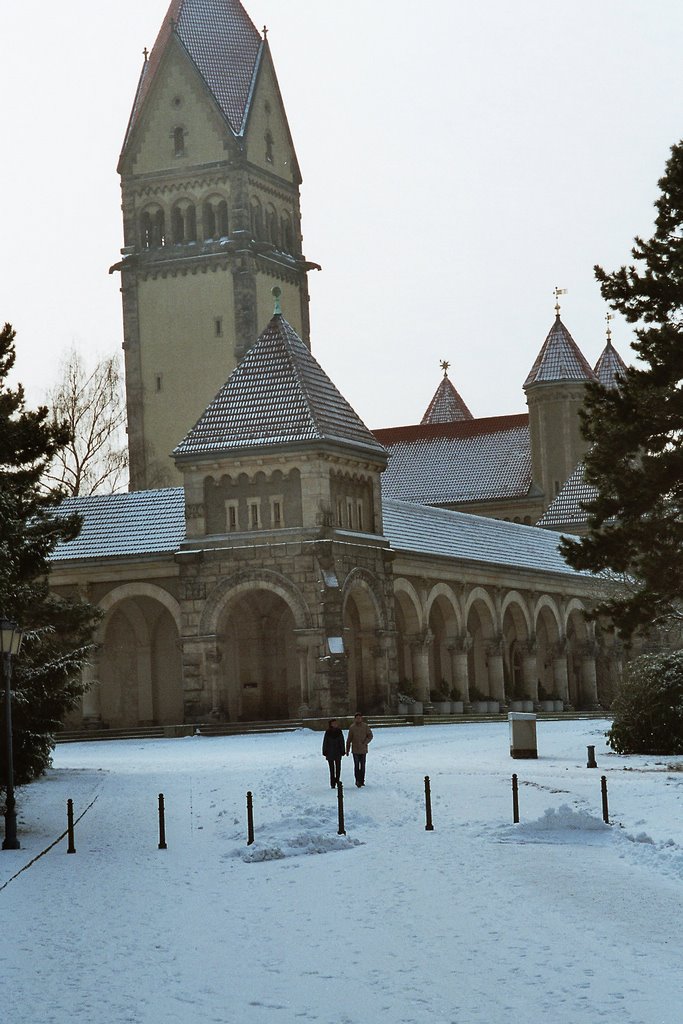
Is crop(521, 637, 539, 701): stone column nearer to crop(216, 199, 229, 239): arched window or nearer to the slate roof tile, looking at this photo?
the slate roof tile

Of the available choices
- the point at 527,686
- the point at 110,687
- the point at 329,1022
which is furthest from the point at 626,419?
the point at 527,686

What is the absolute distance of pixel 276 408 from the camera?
5269 centimetres

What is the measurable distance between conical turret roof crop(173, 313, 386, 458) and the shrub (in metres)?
17.3

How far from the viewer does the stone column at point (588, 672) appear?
70.2 metres

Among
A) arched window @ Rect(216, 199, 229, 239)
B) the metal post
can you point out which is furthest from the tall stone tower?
the metal post

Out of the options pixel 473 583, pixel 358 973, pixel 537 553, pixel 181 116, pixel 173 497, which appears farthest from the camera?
pixel 181 116

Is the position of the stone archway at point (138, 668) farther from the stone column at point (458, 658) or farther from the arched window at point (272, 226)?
the arched window at point (272, 226)

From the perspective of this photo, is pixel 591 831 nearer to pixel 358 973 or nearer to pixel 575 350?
pixel 358 973

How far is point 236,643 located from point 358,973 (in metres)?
40.6

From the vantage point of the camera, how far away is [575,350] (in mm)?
91562

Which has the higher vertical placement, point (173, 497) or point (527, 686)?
point (173, 497)

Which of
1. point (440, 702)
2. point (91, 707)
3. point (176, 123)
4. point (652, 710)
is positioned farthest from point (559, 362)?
point (652, 710)

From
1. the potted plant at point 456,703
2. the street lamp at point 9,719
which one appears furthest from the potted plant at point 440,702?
the street lamp at point 9,719

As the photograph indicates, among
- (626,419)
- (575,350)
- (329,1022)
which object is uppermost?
(575,350)
